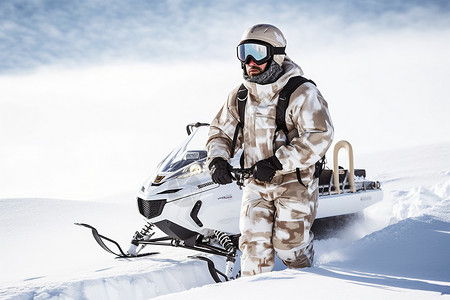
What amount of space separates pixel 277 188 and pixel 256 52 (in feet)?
3.02

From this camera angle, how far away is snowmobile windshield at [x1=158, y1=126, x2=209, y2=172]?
5.19 meters

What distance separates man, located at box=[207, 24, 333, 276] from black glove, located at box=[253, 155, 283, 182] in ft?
0.45

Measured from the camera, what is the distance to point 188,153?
531cm

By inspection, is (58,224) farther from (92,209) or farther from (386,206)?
(386,206)

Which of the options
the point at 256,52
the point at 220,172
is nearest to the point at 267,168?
the point at 220,172

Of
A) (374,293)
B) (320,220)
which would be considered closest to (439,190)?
(320,220)

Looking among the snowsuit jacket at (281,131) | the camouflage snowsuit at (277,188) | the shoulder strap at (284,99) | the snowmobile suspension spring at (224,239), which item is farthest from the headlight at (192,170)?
the shoulder strap at (284,99)

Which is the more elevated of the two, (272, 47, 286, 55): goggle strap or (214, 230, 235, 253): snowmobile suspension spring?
(272, 47, 286, 55): goggle strap

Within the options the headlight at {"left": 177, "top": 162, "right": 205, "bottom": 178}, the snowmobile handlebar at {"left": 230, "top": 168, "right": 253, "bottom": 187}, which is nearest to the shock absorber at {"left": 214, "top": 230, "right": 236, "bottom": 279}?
the headlight at {"left": 177, "top": 162, "right": 205, "bottom": 178}

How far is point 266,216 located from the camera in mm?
3434

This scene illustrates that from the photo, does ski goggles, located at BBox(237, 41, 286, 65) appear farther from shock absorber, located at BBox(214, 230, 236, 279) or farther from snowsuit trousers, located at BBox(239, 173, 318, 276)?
shock absorber, located at BBox(214, 230, 236, 279)

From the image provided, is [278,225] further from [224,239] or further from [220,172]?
[224,239]

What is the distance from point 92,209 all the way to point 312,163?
22.0 feet

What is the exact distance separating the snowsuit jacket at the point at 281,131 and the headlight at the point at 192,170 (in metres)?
1.46
